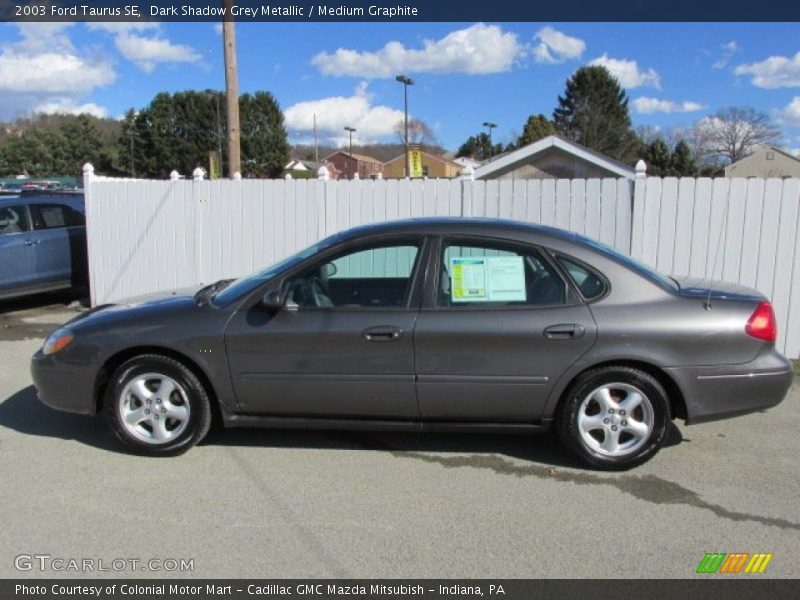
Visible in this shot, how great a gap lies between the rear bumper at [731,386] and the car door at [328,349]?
5.48ft

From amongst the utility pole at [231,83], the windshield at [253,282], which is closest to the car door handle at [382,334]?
the windshield at [253,282]

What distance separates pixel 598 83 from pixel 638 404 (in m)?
70.9

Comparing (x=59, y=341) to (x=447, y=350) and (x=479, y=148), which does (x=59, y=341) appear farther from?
(x=479, y=148)

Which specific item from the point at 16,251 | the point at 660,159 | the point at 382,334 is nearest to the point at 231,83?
the point at 16,251

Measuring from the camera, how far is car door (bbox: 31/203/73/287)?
10125 millimetres

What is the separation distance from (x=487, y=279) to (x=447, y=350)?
20.5 inches

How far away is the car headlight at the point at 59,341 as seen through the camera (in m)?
4.45

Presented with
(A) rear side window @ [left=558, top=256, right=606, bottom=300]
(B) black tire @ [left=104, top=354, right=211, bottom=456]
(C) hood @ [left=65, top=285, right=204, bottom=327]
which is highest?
(A) rear side window @ [left=558, top=256, right=606, bottom=300]

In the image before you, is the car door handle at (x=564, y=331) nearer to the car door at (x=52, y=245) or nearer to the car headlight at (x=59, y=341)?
the car headlight at (x=59, y=341)

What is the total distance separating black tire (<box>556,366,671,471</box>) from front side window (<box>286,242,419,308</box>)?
123 cm

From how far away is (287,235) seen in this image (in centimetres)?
877

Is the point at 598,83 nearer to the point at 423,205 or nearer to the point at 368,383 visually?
the point at 423,205

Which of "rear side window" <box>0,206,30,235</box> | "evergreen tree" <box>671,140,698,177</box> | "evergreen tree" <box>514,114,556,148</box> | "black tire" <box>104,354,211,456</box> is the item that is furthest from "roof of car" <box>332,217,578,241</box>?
"evergreen tree" <box>514,114,556,148</box>

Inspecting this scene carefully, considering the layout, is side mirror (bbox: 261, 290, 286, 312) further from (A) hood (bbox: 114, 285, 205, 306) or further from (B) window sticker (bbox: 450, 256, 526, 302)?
(B) window sticker (bbox: 450, 256, 526, 302)
